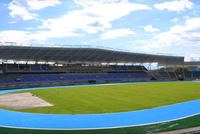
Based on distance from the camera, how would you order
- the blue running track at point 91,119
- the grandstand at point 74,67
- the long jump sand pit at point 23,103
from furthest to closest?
Result: the grandstand at point 74,67 → the long jump sand pit at point 23,103 → the blue running track at point 91,119

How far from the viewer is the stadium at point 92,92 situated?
55.7 feet

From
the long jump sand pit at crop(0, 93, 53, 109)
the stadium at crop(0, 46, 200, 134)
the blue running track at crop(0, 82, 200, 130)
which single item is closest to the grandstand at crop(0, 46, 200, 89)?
the stadium at crop(0, 46, 200, 134)

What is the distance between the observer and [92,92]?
37156 mm

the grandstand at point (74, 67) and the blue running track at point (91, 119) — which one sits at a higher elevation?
the grandstand at point (74, 67)

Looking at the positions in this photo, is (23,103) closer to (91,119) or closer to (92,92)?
(91,119)

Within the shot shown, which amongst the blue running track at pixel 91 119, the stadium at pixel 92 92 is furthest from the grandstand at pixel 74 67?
the blue running track at pixel 91 119

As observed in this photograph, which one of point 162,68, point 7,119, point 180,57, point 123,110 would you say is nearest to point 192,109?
point 123,110

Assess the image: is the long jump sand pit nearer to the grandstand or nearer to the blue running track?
the blue running track

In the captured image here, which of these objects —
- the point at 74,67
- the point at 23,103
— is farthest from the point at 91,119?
the point at 74,67

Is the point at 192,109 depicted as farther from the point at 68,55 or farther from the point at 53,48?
the point at 68,55

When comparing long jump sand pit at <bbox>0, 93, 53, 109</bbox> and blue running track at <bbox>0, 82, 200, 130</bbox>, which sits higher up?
long jump sand pit at <bbox>0, 93, 53, 109</bbox>

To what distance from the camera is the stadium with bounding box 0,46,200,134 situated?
16984 mm

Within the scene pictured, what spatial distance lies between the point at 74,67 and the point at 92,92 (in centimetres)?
3064

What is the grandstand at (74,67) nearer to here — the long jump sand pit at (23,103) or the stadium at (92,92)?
the stadium at (92,92)
